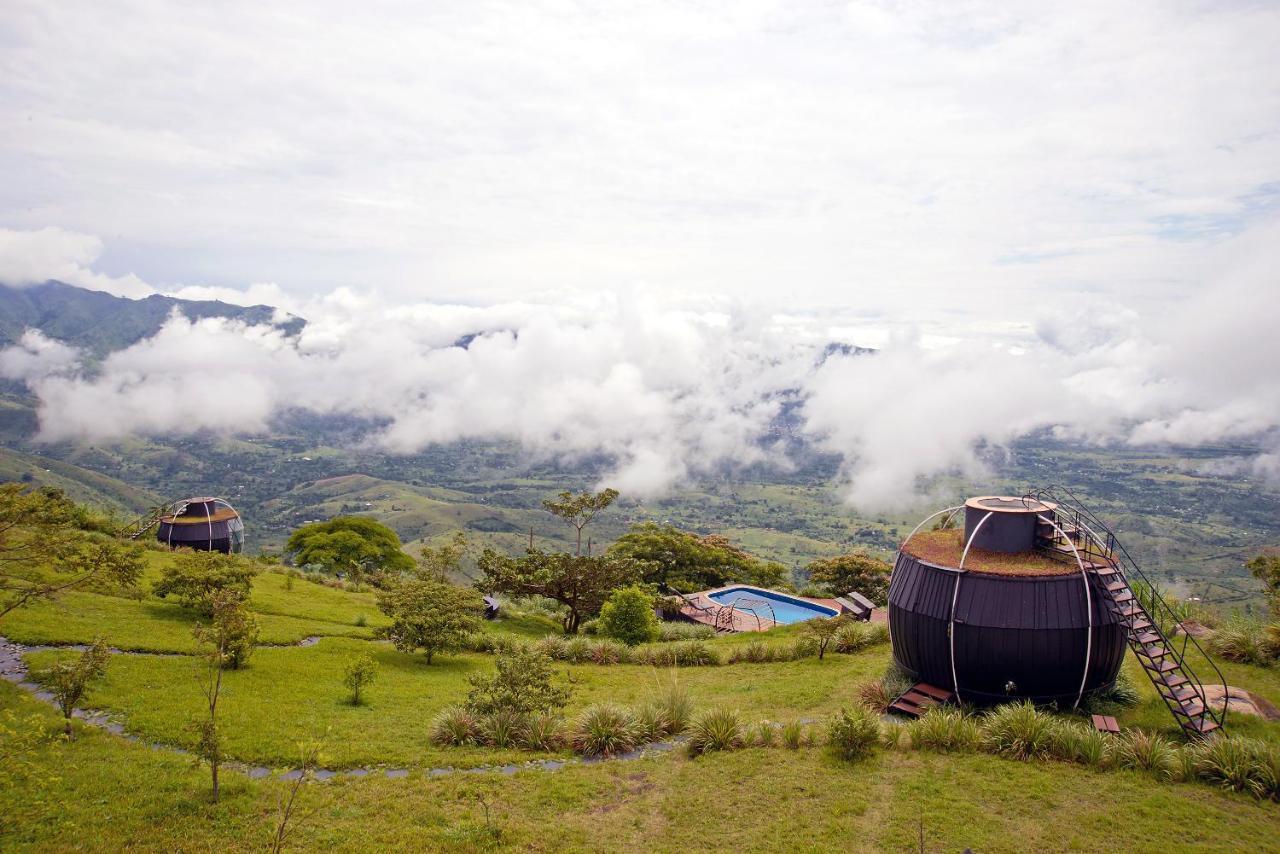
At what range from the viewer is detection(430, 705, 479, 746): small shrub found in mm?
17281

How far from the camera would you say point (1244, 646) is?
886 inches

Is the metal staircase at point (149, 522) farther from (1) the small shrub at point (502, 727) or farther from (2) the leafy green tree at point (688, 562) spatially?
(1) the small shrub at point (502, 727)

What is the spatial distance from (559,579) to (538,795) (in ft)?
76.5

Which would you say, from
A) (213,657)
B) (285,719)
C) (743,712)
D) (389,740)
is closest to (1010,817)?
(743,712)

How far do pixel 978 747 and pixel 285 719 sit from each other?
60.3 feet

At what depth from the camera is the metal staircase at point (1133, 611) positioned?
54.2 feet

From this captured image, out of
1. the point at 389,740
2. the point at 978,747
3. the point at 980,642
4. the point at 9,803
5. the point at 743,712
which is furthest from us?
the point at 743,712

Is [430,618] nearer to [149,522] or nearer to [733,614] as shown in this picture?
[733,614]

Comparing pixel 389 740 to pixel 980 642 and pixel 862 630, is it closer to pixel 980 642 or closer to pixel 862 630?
pixel 980 642

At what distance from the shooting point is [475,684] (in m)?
17.7

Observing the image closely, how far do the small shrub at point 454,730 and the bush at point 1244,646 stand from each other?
25.9 m

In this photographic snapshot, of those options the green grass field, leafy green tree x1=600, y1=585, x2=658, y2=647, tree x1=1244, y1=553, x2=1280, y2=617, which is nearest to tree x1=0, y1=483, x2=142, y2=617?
Answer: the green grass field

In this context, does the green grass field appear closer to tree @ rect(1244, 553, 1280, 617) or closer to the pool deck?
tree @ rect(1244, 553, 1280, 617)

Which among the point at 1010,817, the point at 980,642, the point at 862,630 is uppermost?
the point at 980,642
